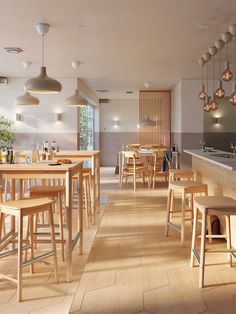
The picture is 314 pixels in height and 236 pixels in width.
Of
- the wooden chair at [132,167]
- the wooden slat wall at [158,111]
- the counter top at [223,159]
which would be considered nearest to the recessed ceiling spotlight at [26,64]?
the wooden chair at [132,167]

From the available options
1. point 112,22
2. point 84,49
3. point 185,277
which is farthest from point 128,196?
point 185,277

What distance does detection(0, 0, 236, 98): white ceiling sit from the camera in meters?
4.04

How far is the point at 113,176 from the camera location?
1034 cm

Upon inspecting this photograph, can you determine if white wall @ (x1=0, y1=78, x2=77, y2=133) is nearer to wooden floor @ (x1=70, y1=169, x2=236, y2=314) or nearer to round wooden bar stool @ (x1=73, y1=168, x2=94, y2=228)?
round wooden bar stool @ (x1=73, y1=168, x2=94, y2=228)

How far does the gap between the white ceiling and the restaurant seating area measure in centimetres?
2

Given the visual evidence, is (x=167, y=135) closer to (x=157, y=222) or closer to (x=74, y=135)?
(x=74, y=135)

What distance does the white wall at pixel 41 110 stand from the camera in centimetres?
856

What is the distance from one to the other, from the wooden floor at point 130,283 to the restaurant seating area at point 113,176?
14 millimetres

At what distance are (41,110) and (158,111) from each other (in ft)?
13.0

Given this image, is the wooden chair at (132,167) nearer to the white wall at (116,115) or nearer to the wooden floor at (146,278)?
the wooden floor at (146,278)

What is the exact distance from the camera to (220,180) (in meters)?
4.36

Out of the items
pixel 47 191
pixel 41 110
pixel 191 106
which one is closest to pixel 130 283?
pixel 47 191

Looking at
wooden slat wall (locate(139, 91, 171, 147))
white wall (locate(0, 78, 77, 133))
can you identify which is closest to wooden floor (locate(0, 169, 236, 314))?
white wall (locate(0, 78, 77, 133))

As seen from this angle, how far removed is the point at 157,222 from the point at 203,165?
3.28 feet
